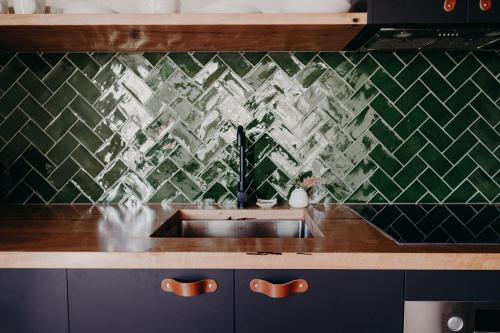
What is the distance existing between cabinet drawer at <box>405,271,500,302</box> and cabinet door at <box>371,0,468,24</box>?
2.68 ft

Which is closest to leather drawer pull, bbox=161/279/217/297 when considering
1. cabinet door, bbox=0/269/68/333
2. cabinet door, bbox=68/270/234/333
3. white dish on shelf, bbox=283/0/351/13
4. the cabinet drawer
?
cabinet door, bbox=68/270/234/333

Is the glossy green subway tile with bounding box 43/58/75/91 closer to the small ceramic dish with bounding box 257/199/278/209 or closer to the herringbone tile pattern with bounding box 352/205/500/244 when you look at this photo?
the small ceramic dish with bounding box 257/199/278/209

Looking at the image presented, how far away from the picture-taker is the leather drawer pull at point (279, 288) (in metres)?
1.09

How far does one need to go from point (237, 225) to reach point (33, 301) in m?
0.81

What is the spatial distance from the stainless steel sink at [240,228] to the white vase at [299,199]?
7 cm

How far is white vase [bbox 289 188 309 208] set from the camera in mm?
1720

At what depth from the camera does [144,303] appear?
3.72 ft

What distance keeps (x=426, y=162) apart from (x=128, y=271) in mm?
1379

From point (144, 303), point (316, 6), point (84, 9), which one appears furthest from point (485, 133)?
point (84, 9)

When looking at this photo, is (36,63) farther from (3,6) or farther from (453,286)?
(453,286)

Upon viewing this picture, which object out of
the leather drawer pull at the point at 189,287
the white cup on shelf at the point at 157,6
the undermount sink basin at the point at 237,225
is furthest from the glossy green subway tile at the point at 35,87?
the leather drawer pull at the point at 189,287

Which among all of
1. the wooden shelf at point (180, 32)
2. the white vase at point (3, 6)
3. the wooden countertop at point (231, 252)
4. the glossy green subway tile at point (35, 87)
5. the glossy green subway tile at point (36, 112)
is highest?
the white vase at point (3, 6)

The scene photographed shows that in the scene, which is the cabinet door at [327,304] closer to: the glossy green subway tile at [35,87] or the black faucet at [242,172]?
the black faucet at [242,172]

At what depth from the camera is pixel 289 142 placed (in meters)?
1.79
